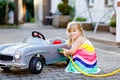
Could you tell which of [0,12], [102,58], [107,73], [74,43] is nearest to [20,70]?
[74,43]

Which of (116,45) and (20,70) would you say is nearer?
(20,70)

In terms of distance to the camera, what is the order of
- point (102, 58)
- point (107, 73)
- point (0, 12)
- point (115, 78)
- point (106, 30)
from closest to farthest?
point (115, 78)
point (107, 73)
point (102, 58)
point (106, 30)
point (0, 12)

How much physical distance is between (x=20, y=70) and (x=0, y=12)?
604 inches

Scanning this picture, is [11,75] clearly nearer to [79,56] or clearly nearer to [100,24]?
[79,56]

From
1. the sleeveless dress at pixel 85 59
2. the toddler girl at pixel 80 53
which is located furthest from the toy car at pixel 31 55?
the sleeveless dress at pixel 85 59

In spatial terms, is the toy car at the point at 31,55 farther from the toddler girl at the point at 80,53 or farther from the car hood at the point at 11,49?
the toddler girl at the point at 80,53

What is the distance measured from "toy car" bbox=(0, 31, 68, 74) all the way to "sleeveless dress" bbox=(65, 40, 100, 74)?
17.0 inches

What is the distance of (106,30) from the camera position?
15.8 metres

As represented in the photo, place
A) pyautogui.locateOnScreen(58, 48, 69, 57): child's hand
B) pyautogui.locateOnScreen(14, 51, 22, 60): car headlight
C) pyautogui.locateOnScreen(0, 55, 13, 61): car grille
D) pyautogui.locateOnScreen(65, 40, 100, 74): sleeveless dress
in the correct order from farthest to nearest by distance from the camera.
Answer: pyautogui.locateOnScreen(58, 48, 69, 57): child's hand → pyautogui.locateOnScreen(65, 40, 100, 74): sleeveless dress → pyautogui.locateOnScreen(0, 55, 13, 61): car grille → pyautogui.locateOnScreen(14, 51, 22, 60): car headlight

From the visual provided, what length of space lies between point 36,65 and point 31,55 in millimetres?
202

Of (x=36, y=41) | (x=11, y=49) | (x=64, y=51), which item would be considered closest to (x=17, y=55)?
(x=11, y=49)

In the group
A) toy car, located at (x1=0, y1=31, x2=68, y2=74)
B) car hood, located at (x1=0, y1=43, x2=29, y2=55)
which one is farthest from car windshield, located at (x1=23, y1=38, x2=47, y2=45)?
car hood, located at (x1=0, y1=43, x2=29, y2=55)

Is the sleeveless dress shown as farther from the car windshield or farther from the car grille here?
the car grille

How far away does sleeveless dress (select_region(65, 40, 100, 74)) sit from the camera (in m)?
6.78
